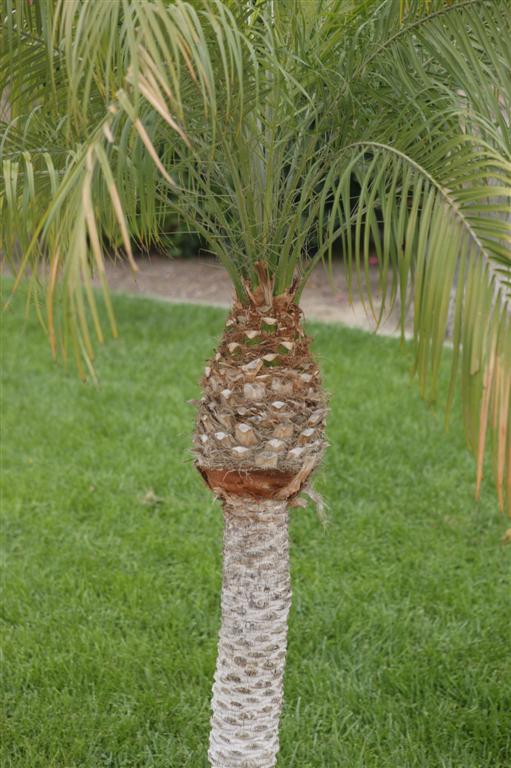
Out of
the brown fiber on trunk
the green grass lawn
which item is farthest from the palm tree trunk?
the green grass lawn

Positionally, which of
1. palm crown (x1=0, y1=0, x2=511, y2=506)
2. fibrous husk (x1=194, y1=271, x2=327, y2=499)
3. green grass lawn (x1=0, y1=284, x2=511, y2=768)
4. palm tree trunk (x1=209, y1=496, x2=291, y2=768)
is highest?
palm crown (x1=0, y1=0, x2=511, y2=506)

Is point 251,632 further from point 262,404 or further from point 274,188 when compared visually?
point 274,188

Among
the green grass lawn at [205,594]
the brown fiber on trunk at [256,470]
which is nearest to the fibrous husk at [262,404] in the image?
the brown fiber on trunk at [256,470]

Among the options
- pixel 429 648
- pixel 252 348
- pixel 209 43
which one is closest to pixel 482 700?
pixel 429 648

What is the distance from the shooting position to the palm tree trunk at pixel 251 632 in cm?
221

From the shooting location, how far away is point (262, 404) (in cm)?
209

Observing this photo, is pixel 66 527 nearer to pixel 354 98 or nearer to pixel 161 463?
pixel 161 463

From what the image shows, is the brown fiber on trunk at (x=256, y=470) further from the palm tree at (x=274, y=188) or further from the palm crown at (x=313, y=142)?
the palm crown at (x=313, y=142)

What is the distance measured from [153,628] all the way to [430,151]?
226cm

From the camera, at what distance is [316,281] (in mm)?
9945

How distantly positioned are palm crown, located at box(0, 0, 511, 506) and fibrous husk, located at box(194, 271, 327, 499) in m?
0.10

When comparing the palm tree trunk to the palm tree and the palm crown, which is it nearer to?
the palm tree

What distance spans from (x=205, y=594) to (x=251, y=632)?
4.84 feet

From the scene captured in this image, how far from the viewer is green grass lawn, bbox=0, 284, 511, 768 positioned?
9.64 feet
